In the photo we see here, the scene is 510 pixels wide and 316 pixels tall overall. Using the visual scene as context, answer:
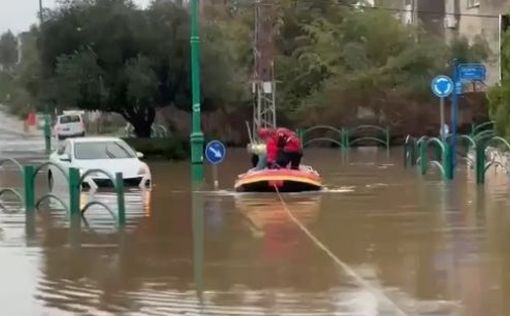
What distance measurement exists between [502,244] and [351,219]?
384cm

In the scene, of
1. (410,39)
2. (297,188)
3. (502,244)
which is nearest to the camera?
(502,244)

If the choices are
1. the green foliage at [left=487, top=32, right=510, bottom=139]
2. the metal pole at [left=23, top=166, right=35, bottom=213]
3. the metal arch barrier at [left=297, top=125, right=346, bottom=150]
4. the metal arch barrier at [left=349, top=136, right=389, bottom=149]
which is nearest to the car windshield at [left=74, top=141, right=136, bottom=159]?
the metal pole at [left=23, top=166, right=35, bottom=213]

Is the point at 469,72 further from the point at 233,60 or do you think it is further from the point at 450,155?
the point at 233,60

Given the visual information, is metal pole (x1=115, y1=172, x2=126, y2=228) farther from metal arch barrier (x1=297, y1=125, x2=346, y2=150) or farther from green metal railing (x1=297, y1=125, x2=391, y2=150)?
green metal railing (x1=297, y1=125, x2=391, y2=150)

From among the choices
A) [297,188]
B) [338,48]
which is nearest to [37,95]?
[338,48]

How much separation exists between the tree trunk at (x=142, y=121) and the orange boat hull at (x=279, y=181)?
19.5 m

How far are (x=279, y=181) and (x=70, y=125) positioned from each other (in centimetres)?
3713

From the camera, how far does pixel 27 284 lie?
11.6 meters

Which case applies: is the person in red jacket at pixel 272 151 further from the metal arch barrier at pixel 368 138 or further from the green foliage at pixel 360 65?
the green foliage at pixel 360 65

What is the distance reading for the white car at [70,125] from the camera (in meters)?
57.6

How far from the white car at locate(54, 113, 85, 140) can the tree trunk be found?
15.2m

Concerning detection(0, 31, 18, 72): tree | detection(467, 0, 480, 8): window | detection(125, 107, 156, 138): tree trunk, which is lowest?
detection(125, 107, 156, 138): tree trunk

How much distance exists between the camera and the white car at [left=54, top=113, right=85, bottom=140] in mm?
57603

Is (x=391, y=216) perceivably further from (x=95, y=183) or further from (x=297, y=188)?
(x=95, y=183)
